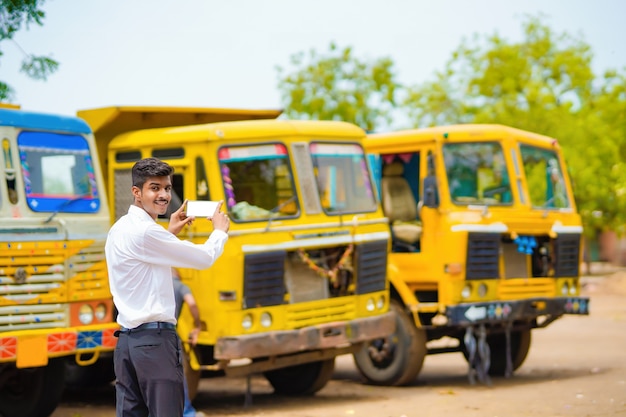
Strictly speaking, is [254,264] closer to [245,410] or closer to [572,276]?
[245,410]

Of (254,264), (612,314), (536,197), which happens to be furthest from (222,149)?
(612,314)

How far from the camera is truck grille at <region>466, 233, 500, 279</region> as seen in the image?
39.4 feet

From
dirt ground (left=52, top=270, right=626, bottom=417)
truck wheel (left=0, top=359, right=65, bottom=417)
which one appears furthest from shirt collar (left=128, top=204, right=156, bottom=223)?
dirt ground (left=52, top=270, right=626, bottom=417)

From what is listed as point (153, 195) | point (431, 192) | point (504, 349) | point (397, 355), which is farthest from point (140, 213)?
point (504, 349)

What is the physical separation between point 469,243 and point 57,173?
4.49 meters

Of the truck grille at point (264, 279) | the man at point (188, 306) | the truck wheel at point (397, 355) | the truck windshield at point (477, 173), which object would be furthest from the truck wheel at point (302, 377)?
the truck windshield at point (477, 173)

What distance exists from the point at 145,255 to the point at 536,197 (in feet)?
26.9

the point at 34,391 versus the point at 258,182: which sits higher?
the point at 258,182

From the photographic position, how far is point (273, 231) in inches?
412

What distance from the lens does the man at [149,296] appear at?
18.0 feet

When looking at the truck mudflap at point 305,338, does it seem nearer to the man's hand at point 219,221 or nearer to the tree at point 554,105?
the man's hand at point 219,221

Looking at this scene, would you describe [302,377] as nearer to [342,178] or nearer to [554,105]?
[342,178]

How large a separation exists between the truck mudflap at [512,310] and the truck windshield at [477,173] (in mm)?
1150

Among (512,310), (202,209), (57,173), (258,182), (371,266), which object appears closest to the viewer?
(202,209)
